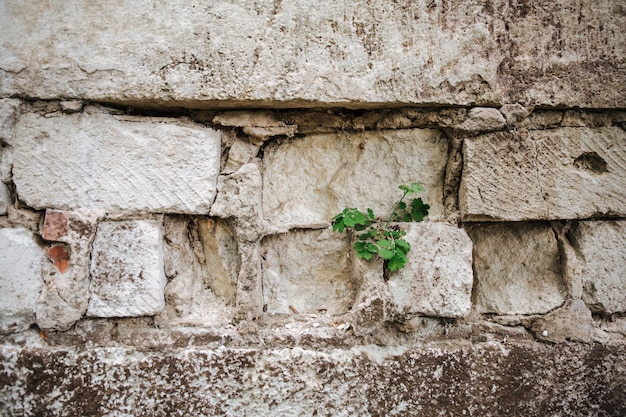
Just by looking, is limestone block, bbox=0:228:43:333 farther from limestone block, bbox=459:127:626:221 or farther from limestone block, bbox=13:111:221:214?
limestone block, bbox=459:127:626:221

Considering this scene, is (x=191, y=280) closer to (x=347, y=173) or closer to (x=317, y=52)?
(x=347, y=173)

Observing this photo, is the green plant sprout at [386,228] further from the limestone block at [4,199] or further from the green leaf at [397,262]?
the limestone block at [4,199]

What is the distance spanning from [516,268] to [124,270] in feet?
5.13

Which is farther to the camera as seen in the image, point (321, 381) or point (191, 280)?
point (191, 280)

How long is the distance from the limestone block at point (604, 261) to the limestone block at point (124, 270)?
1690mm

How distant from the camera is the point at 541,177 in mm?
1563

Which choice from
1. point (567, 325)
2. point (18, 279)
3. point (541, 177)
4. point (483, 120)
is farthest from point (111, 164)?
point (567, 325)

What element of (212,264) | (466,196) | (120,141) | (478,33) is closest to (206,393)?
(212,264)

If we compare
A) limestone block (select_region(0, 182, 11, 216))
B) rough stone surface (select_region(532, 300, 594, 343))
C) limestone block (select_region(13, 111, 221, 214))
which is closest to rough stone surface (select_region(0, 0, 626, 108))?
limestone block (select_region(13, 111, 221, 214))

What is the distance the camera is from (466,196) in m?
1.57

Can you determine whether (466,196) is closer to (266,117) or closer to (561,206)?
(561,206)

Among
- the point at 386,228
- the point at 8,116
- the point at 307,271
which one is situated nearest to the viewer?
the point at 8,116

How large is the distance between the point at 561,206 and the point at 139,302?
1649 millimetres

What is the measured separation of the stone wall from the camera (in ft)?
4.84
